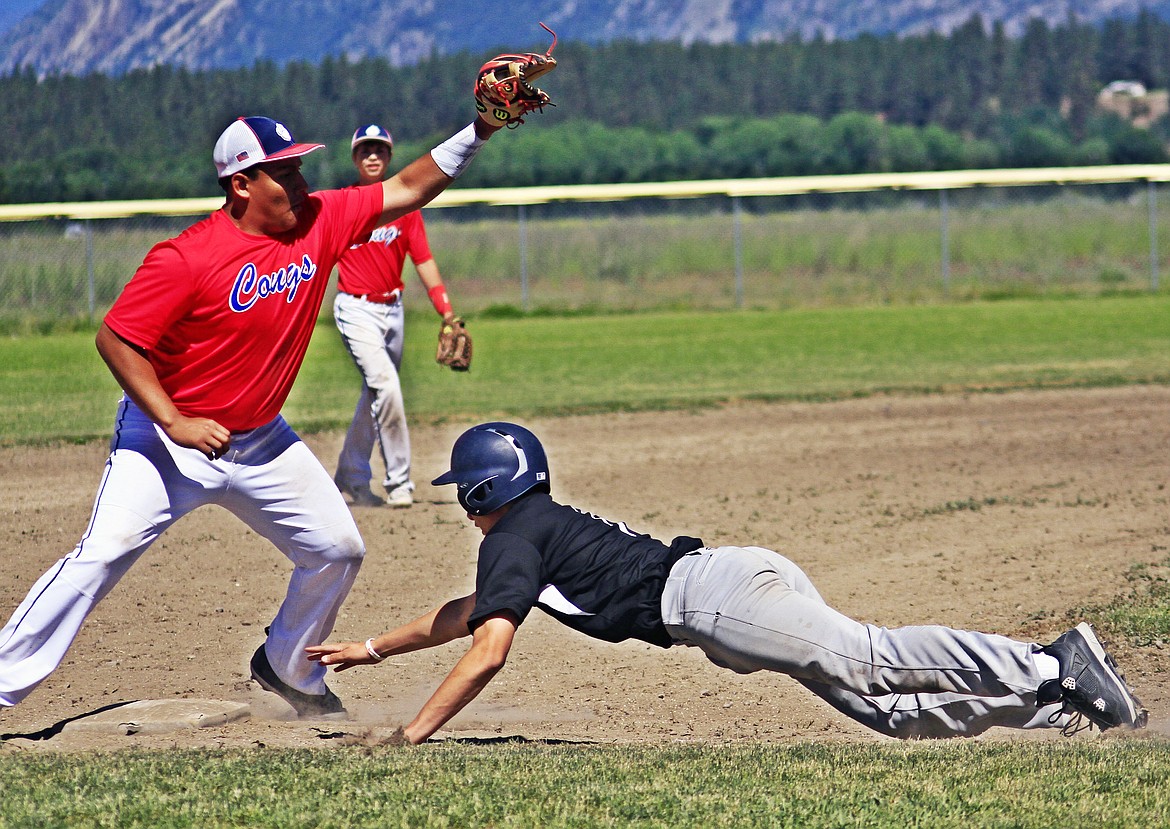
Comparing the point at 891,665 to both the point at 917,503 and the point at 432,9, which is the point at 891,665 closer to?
the point at 917,503

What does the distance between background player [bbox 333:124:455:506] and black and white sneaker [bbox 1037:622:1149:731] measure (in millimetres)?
5041

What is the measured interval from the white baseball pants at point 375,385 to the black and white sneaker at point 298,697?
11.7 ft

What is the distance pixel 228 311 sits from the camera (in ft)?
14.6

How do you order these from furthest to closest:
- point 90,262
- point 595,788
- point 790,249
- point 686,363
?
point 790,249, point 90,262, point 686,363, point 595,788

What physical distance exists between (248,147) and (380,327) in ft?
13.8

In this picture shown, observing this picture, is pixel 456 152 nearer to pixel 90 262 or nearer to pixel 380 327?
pixel 380 327

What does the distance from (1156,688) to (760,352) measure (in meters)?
12.7

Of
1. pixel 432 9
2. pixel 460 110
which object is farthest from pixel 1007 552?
pixel 432 9

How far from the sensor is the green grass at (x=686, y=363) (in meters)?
13.7

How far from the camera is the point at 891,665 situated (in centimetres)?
414

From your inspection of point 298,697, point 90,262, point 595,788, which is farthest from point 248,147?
point 90,262

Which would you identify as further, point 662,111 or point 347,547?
point 662,111

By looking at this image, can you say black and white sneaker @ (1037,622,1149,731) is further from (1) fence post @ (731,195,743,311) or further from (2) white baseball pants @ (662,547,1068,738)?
(1) fence post @ (731,195,743,311)

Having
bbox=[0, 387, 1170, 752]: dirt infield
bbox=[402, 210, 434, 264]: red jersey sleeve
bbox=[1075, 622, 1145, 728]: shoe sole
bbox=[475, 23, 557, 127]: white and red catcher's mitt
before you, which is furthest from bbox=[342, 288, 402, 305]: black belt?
bbox=[1075, 622, 1145, 728]: shoe sole
